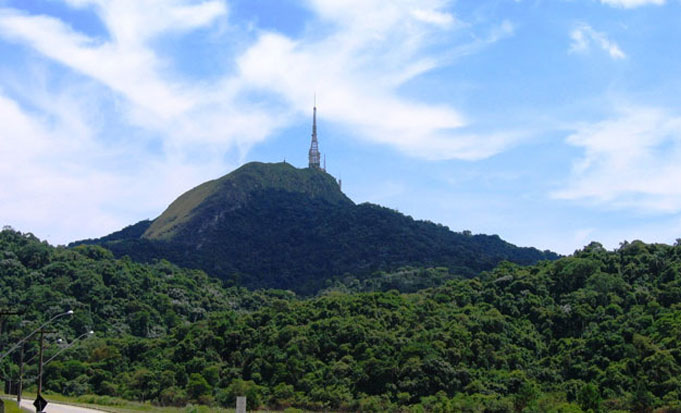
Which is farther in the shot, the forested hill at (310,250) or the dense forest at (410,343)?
the forested hill at (310,250)

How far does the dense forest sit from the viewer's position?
71875mm

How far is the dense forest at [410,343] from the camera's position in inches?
2830

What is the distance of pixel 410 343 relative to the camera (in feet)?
271

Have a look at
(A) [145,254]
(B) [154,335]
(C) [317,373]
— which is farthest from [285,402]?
(A) [145,254]

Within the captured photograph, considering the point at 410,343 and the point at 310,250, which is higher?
the point at 310,250

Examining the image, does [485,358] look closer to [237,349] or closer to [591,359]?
[591,359]

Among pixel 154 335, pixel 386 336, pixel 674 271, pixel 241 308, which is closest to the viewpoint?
→ pixel 386 336

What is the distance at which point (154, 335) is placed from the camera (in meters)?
108

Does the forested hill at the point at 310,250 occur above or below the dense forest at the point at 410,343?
above

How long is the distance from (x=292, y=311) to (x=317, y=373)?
2201cm

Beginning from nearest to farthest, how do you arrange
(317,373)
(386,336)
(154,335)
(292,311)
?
(317,373), (386,336), (292,311), (154,335)

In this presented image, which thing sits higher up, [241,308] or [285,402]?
[241,308]

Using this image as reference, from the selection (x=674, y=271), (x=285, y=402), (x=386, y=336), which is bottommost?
(x=285, y=402)

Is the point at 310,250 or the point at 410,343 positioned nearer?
A: the point at 410,343
